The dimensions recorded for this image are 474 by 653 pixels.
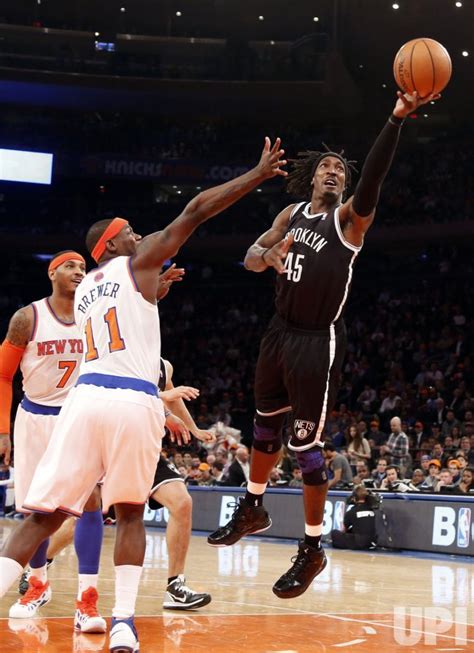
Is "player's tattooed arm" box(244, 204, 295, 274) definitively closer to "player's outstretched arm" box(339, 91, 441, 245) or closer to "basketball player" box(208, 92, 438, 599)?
"basketball player" box(208, 92, 438, 599)

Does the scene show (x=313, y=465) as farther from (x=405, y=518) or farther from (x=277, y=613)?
(x=405, y=518)

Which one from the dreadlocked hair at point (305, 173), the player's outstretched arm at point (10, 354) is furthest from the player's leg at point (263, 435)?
the player's outstretched arm at point (10, 354)

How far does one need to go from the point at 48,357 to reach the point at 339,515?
8.71 meters

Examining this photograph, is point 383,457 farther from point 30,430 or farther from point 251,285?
point 251,285

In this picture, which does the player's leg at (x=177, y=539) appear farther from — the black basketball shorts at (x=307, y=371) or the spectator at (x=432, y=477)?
the spectator at (x=432, y=477)

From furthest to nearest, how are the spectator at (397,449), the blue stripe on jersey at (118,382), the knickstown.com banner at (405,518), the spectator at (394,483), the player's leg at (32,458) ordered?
the spectator at (397,449) → the spectator at (394,483) → the knickstown.com banner at (405,518) → the player's leg at (32,458) → the blue stripe on jersey at (118,382)

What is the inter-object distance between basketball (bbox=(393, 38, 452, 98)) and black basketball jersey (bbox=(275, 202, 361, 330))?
95 centimetres

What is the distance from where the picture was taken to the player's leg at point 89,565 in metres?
6.08

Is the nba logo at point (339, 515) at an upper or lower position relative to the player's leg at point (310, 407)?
lower

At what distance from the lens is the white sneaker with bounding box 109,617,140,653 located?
5.06 m

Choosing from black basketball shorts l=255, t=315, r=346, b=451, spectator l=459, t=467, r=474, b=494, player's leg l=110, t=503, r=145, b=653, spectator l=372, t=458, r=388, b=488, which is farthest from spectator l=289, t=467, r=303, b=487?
player's leg l=110, t=503, r=145, b=653

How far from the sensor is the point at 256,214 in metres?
32.7

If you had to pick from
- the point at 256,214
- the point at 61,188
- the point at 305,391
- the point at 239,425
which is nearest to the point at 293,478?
the point at 239,425

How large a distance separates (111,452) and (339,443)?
1509cm
